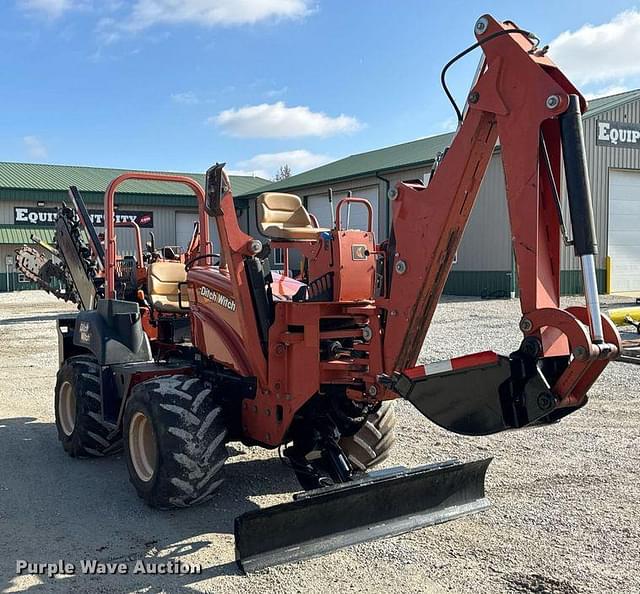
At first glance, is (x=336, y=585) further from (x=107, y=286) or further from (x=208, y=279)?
(x=107, y=286)

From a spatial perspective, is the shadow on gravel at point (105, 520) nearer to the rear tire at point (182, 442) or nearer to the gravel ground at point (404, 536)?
the gravel ground at point (404, 536)

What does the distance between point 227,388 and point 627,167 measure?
2197 cm

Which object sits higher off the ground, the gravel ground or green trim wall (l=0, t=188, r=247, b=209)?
green trim wall (l=0, t=188, r=247, b=209)

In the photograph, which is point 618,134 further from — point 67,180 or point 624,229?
point 67,180

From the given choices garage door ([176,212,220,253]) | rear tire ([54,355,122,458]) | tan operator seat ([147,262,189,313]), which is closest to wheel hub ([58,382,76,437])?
rear tire ([54,355,122,458])

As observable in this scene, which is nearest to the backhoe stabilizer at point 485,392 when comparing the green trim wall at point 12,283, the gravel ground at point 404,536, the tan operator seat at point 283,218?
the gravel ground at point 404,536

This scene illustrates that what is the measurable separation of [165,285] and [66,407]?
2.17 m

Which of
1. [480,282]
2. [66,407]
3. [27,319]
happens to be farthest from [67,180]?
[66,407]

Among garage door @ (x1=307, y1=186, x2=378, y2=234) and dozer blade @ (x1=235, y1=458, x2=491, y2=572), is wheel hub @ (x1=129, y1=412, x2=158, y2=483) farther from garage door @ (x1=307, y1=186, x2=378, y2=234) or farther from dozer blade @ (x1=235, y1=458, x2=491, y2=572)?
garage door @ (x1=307, y1=186, x2=378, y2=234)

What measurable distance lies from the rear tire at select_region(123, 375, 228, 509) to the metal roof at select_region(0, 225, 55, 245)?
99.3 feet

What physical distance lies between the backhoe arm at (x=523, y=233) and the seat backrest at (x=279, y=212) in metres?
1.15

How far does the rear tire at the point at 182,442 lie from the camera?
4.36 m

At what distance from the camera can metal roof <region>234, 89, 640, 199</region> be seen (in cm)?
2358

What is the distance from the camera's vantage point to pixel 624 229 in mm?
23469
